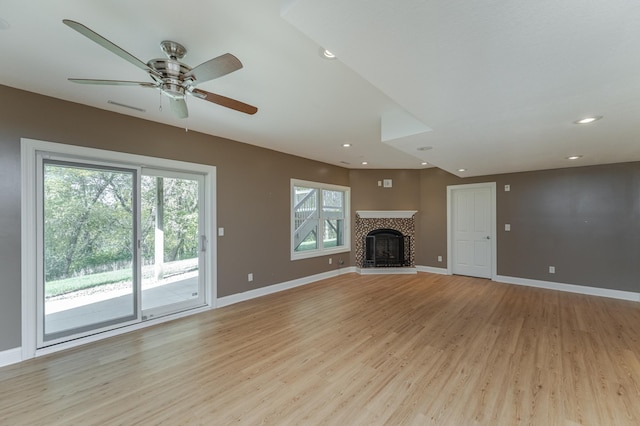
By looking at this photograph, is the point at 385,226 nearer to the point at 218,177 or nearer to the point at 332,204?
the point at 332,204

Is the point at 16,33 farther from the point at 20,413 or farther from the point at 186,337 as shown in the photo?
the point at 186,337

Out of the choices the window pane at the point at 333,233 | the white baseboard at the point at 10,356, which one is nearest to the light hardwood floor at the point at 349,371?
the white baseboard at the point at 10,356

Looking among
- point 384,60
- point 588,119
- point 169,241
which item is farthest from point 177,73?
point 588,119

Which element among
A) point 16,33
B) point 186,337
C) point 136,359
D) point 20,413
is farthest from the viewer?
point 186,337

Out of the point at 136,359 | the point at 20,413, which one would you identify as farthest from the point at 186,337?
the point at 20,413

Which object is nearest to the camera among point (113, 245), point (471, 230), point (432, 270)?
point (113, 245)

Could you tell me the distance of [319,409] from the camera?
1.90 m

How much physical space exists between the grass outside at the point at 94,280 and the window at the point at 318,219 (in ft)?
7.26

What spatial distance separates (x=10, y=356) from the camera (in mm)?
2479

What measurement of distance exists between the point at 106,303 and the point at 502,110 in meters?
4.67

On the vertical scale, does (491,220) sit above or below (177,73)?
below

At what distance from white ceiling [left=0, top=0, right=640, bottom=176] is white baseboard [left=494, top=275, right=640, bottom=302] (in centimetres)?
266

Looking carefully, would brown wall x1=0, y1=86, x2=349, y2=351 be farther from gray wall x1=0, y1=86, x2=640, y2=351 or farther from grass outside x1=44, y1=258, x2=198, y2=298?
grass outside x1=44, y1=258, x2=198, y2=298

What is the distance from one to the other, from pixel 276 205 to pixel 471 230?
4.46 meters
